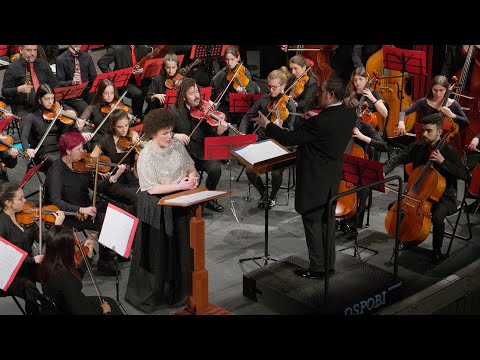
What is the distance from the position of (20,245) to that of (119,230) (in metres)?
0.71

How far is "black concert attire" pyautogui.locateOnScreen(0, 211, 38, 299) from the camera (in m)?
4.44

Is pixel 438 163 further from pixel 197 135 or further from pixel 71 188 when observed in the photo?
pixel 71 188

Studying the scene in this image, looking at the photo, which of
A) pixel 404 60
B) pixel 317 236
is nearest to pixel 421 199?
pixel 317 236

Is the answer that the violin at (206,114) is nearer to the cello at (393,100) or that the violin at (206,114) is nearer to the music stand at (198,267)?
the music stand at (198,267)

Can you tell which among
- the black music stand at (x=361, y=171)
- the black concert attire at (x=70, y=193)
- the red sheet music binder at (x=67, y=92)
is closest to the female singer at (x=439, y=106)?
the black music stand at (x=361, y=171)

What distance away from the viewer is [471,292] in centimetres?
446

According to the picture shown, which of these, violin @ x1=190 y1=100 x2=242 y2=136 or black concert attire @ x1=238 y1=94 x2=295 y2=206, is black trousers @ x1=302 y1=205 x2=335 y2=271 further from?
violin @ x1=190 y1=100 x2=242 y2=136

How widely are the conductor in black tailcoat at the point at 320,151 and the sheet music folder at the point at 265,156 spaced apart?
135 mm

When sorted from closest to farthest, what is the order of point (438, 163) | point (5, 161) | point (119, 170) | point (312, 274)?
point (312, 274)
point (438, 163)
point (119, 170)
point (5, 161)

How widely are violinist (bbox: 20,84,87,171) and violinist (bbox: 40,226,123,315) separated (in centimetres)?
248

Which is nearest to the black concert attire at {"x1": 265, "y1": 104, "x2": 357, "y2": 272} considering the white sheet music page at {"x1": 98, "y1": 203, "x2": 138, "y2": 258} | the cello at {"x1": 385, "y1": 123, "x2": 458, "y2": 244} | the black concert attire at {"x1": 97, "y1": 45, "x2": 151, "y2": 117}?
the cello at {"x1": 385, "y1": 123, "x2": 458, "y2": 244}

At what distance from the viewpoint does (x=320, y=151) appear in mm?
4602
